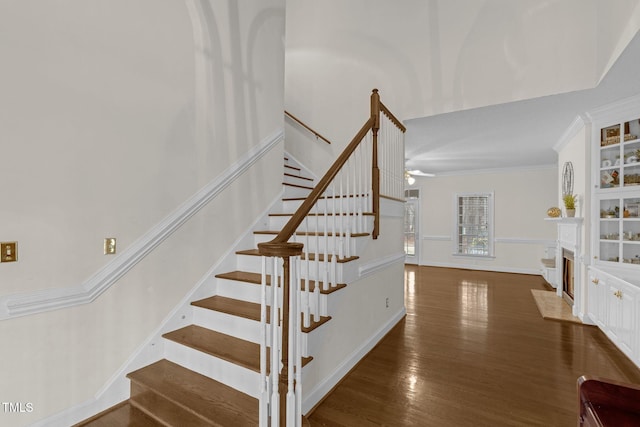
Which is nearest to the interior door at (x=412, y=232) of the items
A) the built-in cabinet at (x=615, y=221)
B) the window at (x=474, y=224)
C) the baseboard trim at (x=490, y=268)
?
the baseboard trim at (x=490, y=268)

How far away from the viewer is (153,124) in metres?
2.41

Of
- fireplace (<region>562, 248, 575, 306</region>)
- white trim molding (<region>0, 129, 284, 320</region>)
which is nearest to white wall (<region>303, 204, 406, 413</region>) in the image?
white trim molding (<region>0, 129, 284, 320</region>)

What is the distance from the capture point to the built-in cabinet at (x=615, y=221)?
3.17 m

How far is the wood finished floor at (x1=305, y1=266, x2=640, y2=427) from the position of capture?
2109 millimetres

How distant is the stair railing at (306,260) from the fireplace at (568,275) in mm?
3180

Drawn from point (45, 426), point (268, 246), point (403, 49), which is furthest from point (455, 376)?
point (403, 49)

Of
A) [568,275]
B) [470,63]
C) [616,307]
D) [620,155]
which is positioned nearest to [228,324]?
[616,307]

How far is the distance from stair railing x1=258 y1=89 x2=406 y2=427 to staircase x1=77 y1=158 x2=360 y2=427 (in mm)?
82

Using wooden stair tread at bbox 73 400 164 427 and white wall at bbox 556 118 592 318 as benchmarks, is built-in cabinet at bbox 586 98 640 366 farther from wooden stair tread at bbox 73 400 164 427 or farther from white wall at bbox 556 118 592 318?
wooden stair tread at bbox 73 400 164 427

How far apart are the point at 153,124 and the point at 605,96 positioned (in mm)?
4520

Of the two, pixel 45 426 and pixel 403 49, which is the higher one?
pixel 403 49

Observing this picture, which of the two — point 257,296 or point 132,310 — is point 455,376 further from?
point 132,310

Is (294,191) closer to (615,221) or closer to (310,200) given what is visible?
(310,200)

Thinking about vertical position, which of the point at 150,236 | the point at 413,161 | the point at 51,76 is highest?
the point at 413,161
